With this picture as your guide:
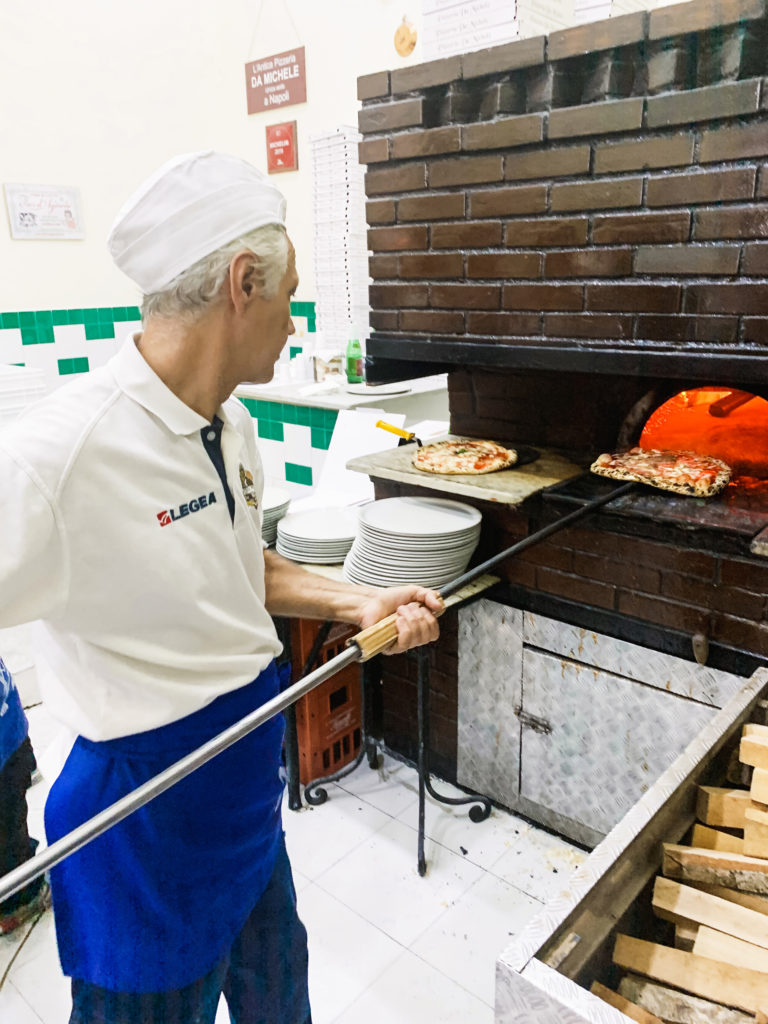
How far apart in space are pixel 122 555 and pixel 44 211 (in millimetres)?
4384

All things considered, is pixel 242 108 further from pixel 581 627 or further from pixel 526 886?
pixel 526 886

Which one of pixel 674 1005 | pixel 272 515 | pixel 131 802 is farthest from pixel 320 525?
pixel 674 1005

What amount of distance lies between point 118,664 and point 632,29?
6.49 ft

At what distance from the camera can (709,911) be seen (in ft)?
4.08

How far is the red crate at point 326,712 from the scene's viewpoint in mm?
2848

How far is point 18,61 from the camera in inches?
178

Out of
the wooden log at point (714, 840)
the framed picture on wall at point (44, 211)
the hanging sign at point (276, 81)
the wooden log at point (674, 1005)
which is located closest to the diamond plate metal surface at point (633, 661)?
the wooden log at point (714, 840)

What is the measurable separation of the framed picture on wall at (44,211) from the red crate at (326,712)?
3.39 metres

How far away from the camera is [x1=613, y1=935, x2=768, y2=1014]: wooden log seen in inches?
43.7

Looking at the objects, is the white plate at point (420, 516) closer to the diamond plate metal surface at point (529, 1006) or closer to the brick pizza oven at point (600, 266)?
the brick pizza oven at point (600, 266)

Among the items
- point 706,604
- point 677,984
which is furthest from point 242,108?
point 677,984

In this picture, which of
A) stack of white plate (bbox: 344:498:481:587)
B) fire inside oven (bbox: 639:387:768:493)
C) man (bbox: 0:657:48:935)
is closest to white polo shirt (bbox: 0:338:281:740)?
stack of white plate (bbox: 344:498:481:587)

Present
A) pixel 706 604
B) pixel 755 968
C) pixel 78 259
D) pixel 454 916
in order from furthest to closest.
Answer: pixel 78 259 < pixel 454 916 < pixel 706 604 < pixel 755 968

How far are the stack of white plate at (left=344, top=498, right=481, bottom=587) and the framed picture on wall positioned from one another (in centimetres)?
352
